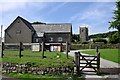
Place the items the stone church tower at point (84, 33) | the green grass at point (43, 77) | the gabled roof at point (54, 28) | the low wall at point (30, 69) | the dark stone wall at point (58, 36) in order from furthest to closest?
1. the stone church tower at point (84, 33)
2. the gabled roof at point (54, 28)
3. the dark stone wall at point (58, 36)
4. the low wall at point (30, 69)
5. the green grass at point (43, 77)

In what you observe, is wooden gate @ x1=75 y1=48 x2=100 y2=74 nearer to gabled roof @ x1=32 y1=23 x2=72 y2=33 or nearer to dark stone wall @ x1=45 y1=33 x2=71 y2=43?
dark stone wall @ x1=45 y1=33 x2=71 y2=43

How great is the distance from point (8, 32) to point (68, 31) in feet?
48.2

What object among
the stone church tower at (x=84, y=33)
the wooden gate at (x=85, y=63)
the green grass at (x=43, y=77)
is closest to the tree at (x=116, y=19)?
the wooden gate at (x=85, y=63)

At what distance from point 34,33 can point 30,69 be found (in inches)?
1754

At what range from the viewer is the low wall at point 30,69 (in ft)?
46.2

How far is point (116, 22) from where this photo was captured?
2047cm

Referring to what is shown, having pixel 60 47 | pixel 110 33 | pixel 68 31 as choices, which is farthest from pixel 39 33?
pixel 110 33

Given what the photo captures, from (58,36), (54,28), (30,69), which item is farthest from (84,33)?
(30,69)

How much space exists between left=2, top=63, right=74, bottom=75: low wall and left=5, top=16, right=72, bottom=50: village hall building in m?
41.5

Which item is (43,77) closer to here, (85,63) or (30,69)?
(30,69)

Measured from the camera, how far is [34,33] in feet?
193

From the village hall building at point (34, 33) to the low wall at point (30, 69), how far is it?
41501 millimetres

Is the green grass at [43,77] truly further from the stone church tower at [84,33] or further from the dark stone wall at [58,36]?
the stone church tower at [84,33]

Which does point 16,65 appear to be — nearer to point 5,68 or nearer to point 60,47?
point 5,68
